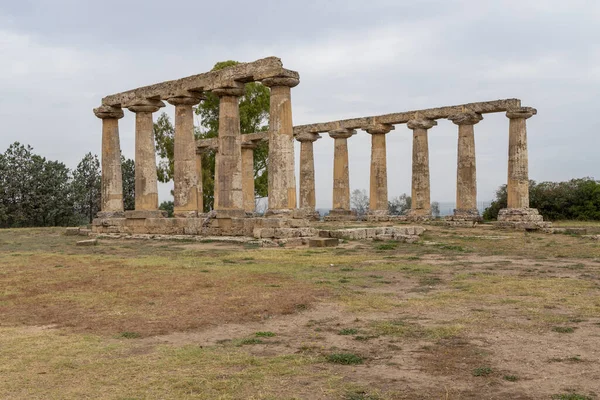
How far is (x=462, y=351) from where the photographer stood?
24.4ft

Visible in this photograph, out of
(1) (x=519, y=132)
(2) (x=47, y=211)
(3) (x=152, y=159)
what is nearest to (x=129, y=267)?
(3) (x=152, y=159)

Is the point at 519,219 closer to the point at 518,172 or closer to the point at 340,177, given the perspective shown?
the point at 518,172

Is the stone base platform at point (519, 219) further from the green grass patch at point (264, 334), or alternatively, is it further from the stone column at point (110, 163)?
the green grass patch at point (264, 334)

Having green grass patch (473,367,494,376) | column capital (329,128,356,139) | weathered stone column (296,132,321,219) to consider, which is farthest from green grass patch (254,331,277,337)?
weathered stone column (296,132,321,219)

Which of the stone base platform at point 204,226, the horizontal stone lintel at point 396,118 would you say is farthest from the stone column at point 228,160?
the horizontal stone lintel at point 396,118

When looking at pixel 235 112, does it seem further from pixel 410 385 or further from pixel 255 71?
pixel 410 385

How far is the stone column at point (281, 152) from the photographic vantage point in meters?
24.6

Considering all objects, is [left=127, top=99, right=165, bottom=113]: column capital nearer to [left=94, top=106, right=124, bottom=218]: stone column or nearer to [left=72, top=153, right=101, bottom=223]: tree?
[left=94, top=106, right=124, bottom=218]: stone column

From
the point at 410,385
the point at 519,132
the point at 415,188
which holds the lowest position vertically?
the point at 410,385

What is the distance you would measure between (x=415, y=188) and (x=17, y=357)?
115 feet

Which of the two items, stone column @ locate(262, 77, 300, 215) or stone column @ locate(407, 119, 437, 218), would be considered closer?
stone column @ locate(262, 77, 300, 215)

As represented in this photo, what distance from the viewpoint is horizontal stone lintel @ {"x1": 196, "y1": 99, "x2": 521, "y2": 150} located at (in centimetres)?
3550

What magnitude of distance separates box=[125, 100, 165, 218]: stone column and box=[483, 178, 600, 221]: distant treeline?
2927 cm

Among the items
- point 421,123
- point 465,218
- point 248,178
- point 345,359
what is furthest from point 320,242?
point 248,178
